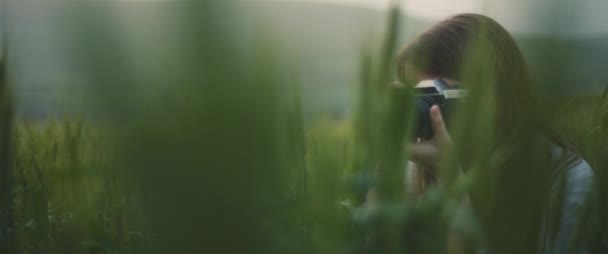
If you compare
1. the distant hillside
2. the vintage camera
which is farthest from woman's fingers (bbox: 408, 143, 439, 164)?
the distant hillside

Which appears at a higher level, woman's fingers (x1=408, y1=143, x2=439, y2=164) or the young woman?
the young woman

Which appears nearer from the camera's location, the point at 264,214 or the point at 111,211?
the point at 264,214

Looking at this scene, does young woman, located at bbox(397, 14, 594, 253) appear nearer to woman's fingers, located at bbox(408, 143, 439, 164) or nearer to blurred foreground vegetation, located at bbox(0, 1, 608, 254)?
blurred foreground vegetation, located at bbox(0, 1, 608, 254)

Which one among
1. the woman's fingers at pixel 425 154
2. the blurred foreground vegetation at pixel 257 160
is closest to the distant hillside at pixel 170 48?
the blurred foreground vegetation at pixel 257 160

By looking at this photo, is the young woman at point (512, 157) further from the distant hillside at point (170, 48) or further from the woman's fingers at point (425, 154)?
the woman's fingers at point (425, 154)

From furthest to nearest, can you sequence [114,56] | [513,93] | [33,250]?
[33,250] → [513,93] → [114,56]

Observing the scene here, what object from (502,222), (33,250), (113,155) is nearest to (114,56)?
(113,155)

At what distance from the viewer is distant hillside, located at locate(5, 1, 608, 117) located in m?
0.14

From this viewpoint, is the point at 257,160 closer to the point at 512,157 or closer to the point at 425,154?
the point at 512,157

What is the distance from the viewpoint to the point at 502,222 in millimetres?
213

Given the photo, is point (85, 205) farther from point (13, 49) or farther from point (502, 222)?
point (502, 222)

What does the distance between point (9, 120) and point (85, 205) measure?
7 centimetres

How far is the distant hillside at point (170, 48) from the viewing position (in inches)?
5.4

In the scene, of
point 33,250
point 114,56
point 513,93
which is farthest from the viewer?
point 33,250
